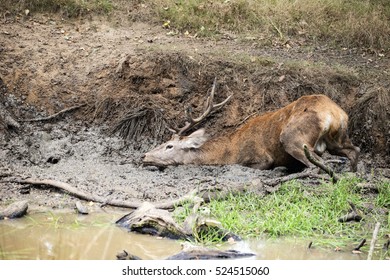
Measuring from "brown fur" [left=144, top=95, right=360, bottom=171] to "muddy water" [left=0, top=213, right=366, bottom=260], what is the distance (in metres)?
2.85

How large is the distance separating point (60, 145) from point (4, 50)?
2.02m

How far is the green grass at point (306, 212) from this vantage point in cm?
720

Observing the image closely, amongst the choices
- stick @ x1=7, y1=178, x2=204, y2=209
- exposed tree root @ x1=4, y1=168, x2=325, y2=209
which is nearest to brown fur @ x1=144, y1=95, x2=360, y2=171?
exposed tree root @ x1=4, y1=168, x2=325, y2=209

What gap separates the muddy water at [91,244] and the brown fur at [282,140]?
112 inches

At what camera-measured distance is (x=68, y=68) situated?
11258 mm

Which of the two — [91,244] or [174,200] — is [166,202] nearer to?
[174,200]

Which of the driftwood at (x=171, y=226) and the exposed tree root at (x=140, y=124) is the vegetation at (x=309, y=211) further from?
the exposed tree root at (x=140, y=124)

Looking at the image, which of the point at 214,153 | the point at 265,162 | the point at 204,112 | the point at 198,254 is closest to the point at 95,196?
the point at 198,254

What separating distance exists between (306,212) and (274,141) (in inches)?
100

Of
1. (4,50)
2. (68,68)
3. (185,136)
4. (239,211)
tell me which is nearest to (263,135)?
(185,136)

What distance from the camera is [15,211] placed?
293 inches

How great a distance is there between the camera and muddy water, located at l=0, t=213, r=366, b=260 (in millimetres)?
6336

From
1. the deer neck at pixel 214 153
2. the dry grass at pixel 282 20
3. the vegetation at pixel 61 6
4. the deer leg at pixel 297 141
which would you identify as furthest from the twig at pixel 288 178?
the vegetation at pixel 61 6

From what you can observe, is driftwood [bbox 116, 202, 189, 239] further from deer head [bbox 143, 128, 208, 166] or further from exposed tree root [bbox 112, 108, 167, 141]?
exposed tree root [bbox 112, 108, 167, 141]
